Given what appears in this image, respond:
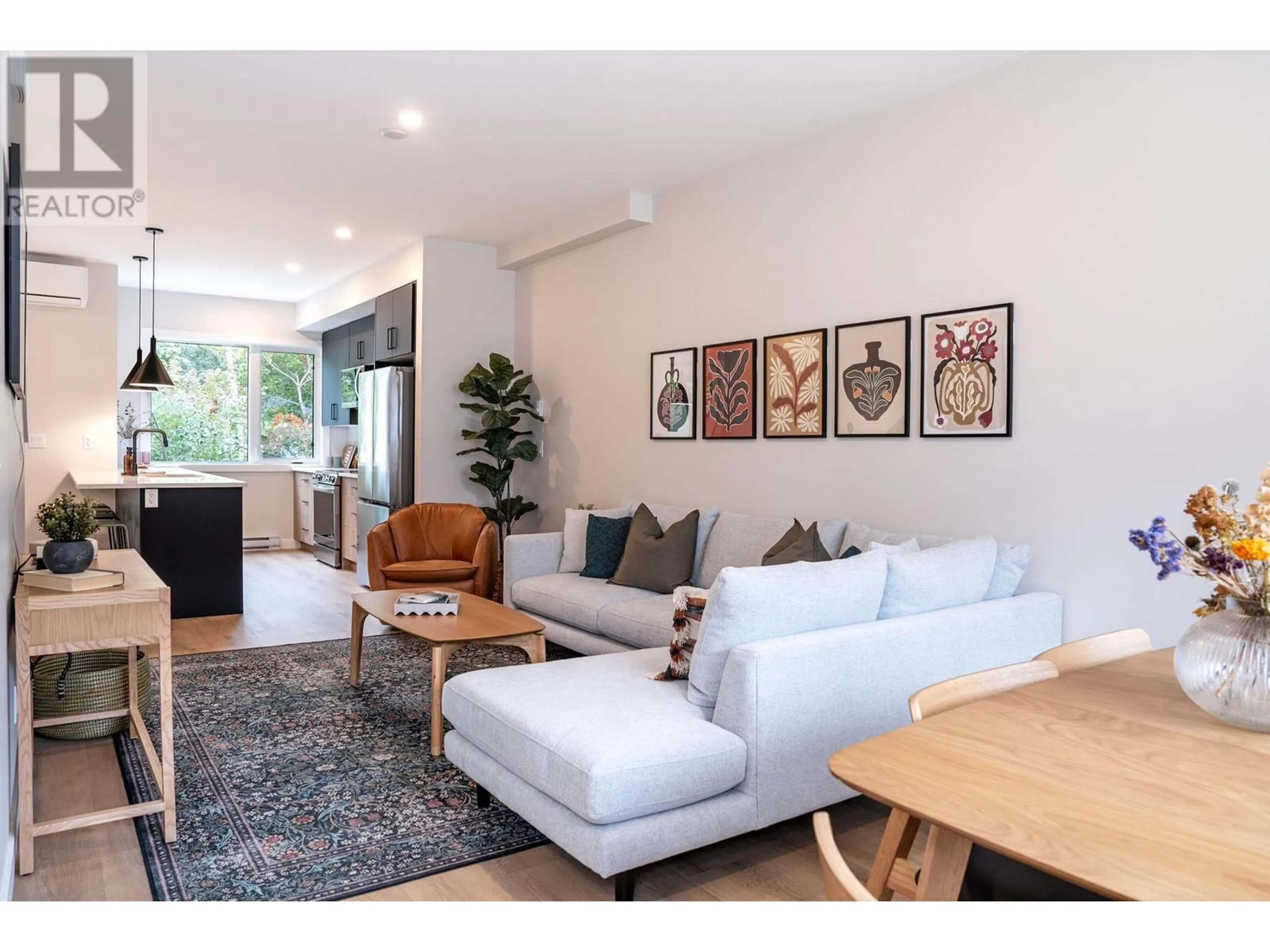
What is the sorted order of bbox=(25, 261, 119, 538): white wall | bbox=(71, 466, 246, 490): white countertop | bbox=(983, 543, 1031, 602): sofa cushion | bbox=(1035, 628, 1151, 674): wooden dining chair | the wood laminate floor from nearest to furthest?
bbox=(1035, 628, 1151, 674): wooden dining chair, the wood laminate floor, bbox=(983, 543, 1031, 602): sofa cushion, bbox=(71, 466, 246, 490): white countertop, bbox=(25, 261, 119, 538): white wall

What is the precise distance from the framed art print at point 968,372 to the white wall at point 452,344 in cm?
377

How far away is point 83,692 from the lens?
3.30 meters

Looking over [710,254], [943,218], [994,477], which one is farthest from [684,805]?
[710,254]

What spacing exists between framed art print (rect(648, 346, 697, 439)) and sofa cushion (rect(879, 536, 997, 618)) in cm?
209

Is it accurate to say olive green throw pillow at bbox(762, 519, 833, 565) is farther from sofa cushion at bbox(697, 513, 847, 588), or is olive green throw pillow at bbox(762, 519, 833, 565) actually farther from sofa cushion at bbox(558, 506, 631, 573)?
sofa cushion at bbox(558, 506, 631, 573)

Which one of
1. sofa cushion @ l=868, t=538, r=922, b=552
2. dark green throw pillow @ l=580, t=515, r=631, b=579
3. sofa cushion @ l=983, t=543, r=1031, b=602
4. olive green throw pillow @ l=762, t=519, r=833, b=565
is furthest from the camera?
dark green throw pillow @ l=580, t=515, r=631, b=579

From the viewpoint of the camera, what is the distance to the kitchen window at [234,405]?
9.00m

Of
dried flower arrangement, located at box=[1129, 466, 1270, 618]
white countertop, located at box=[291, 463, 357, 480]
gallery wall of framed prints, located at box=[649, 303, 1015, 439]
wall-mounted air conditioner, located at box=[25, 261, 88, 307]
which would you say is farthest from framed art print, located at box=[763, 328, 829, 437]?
wall-mounted air conditioner, located at box=[25, 261, 88, 307]

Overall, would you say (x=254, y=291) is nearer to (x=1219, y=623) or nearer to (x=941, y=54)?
(x=941, y=54)

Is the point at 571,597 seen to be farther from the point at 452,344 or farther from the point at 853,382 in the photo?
the point at 452,344

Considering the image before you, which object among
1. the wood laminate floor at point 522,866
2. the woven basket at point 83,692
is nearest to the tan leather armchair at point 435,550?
the woven basket at point 83,692

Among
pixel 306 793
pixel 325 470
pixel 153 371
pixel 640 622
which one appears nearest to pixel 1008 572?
pixel 640 622

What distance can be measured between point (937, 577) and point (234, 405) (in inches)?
333

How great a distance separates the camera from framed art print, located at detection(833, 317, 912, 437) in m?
3.72
